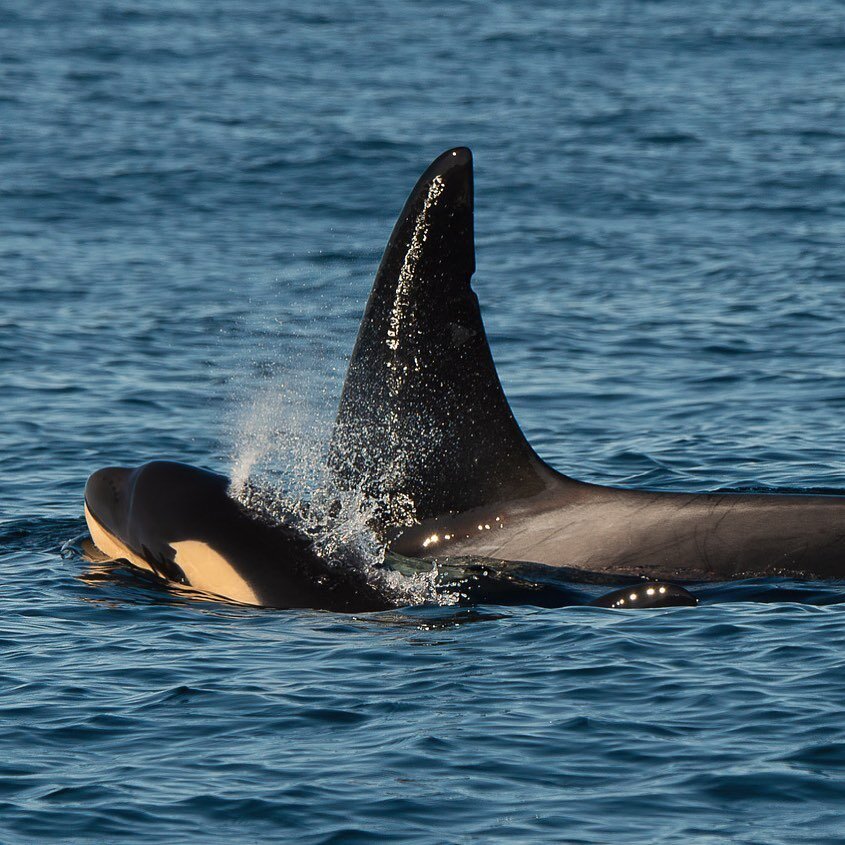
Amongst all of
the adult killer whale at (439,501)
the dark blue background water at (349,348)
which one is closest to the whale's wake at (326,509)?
the adult killer whale at (439,501)

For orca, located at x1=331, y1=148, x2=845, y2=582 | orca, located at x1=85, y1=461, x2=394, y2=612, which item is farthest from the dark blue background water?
orca, located at x1=331, y1=148, x2=845, y2=582

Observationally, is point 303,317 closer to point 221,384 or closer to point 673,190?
point 221,384

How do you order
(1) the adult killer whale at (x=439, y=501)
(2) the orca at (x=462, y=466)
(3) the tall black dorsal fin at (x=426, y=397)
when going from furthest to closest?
1. (3) the tall black dorsal fin at (x=426, y=397)
2. (2) the orca at (x=462, y=466)
3. (1) the adult killer whale at (x=439, y=501)

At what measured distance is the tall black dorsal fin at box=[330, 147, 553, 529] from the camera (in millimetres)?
14508

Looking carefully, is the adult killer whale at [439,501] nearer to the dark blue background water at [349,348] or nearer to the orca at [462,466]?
the orca at [462,466]

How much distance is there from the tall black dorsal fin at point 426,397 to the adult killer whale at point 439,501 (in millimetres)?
12

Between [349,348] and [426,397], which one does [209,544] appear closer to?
[426,397]

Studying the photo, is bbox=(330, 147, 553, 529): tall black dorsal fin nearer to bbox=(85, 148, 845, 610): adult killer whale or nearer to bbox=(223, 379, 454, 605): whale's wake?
bbox=(85, 148, 845, 610): adult killer whale

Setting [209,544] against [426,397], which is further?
[426,397]

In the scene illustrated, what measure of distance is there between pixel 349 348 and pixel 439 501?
9.39 metres

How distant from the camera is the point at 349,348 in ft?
79.3

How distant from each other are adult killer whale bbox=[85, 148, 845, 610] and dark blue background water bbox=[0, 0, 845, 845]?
1.90 feet

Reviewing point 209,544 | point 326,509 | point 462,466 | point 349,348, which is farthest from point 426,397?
point 349,348

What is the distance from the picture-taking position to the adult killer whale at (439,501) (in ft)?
46.1
